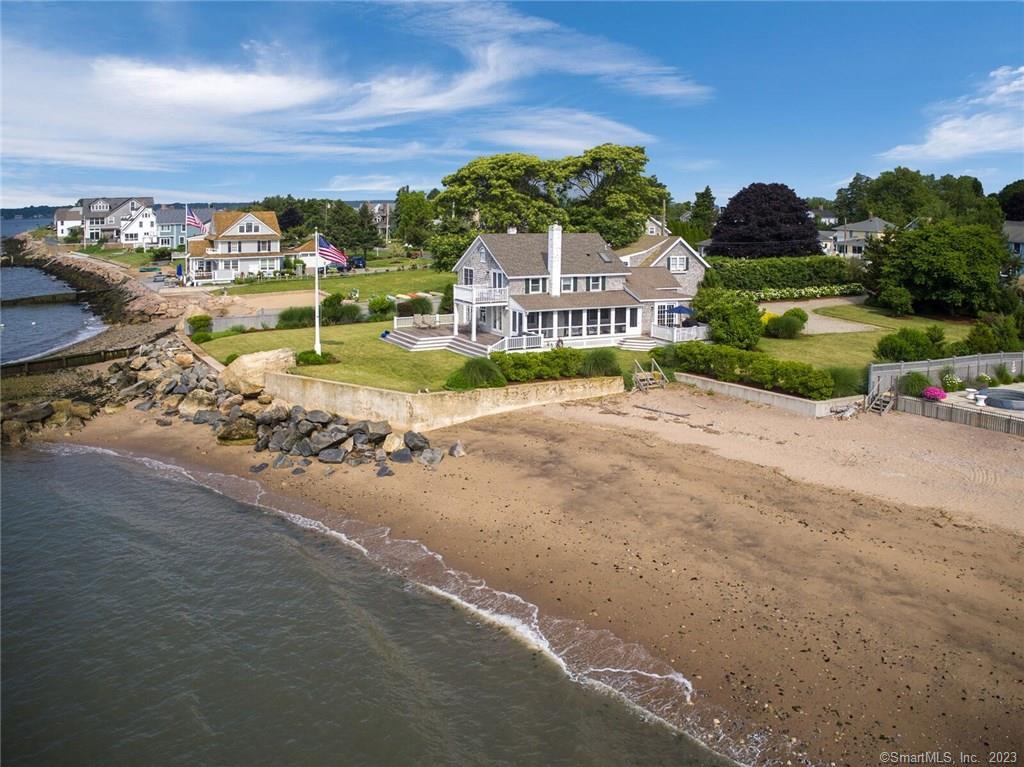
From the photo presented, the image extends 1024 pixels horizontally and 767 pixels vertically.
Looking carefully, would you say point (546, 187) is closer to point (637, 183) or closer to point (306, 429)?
point (637, 183)

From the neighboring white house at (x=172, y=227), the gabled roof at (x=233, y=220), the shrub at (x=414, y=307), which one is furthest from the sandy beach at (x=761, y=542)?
the neighboring white house at (x=172, y=227)

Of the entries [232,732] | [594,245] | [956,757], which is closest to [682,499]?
[956,757]

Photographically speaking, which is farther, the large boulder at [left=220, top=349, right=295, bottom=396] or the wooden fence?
the large boulder at [left=220, top=349, right=295, bottom=396]

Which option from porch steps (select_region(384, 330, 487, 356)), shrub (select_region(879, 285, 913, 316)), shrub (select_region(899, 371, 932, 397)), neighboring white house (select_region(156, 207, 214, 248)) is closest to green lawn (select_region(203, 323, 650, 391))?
porch steps (select_region(384, 330, 487, 356))

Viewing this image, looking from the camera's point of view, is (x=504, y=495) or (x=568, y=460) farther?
(x=568, y=460)

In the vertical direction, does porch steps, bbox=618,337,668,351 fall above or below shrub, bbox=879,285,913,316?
below

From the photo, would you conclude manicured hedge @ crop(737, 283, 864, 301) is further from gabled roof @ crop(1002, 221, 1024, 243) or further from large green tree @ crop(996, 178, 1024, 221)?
large green tree @ crop(996, 178, 1024, 221)
